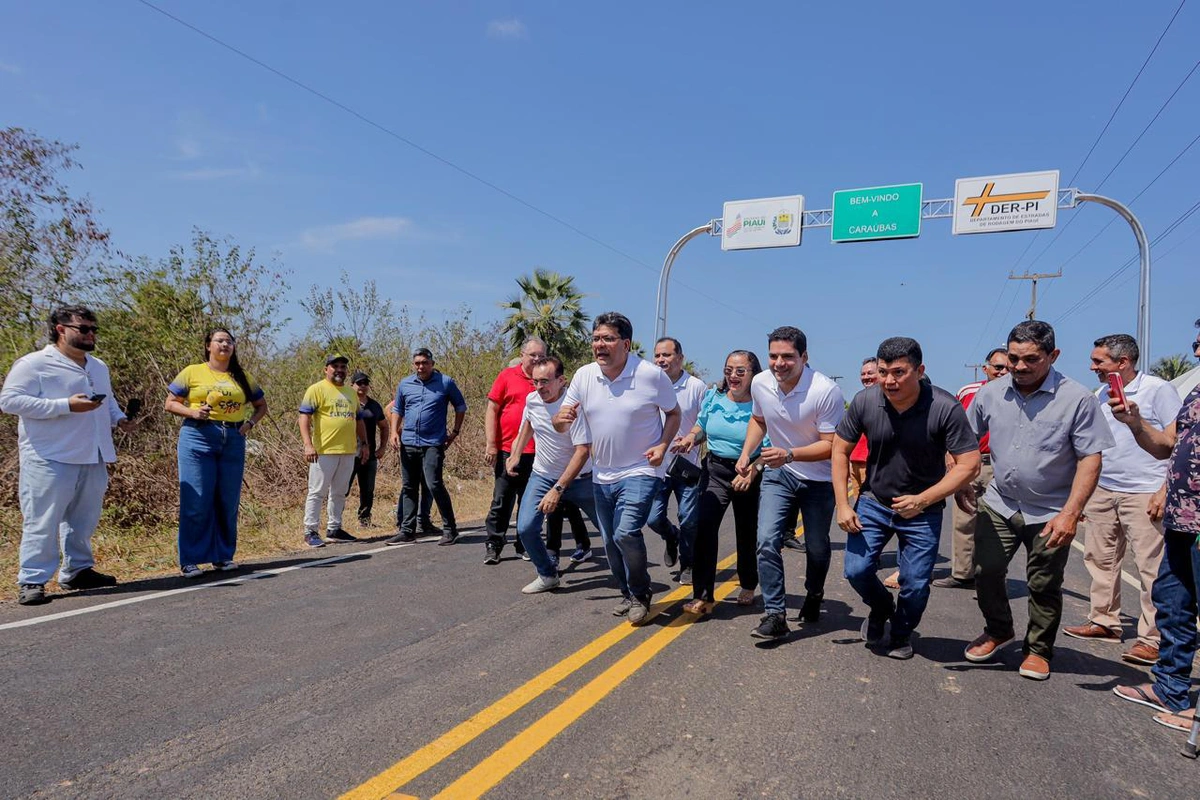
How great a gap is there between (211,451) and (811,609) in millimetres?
4871

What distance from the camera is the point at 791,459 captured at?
4543 mm

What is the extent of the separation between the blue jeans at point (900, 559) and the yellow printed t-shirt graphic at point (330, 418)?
5503 mm

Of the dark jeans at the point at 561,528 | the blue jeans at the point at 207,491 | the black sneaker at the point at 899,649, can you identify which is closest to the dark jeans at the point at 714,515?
the black sneaker at the point at 899,649

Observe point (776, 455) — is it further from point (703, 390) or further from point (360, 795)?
point (360, 795)

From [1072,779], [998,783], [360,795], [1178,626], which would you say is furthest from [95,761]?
[1178,626]

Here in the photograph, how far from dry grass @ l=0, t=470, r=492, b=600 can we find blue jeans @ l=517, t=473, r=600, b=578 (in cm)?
300

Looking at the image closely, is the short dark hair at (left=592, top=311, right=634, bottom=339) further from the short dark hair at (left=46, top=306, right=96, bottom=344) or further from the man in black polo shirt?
the short dark hair at (left=46, top=306, right=96, bottom=344)

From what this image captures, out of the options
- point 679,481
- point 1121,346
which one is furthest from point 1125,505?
point 679,481

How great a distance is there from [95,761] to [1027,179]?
62.8ft

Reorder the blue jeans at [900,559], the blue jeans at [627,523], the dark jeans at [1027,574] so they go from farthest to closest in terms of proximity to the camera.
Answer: the blue jeans at [627,523] < the blue jeans at [900,559] < the dark jeans at [1027,574]

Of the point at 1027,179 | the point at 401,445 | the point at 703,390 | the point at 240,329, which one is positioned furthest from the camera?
the point at 1027,179

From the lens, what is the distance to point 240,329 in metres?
10.5

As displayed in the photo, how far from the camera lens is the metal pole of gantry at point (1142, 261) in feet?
50.7

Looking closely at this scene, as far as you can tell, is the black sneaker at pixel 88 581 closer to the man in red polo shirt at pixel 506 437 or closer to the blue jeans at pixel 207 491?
the blue jeans at pixel 207 491
